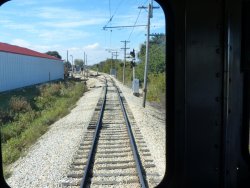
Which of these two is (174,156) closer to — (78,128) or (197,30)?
(197,30)

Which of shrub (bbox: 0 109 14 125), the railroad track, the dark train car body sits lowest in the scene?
shrub (bbox: 0 109 14 125)

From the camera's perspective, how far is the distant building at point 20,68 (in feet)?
117

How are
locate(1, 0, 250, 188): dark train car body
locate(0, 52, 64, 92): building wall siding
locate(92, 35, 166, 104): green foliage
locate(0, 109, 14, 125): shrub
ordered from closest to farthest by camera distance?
locate(1, 0, 250, 188): dark train car body, locate(0, 109, 14, 125): shrub, locate(92, 35, 166, 104): green foliage, locate(0, 52, 64, 92): building wall siding

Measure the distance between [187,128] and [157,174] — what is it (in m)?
6.09

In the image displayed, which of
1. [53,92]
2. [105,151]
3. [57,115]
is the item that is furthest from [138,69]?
[105,151]

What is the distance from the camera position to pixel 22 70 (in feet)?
140

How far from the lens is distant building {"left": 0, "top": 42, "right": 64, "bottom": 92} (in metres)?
35.8

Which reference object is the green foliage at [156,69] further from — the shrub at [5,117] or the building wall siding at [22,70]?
the building wall siding at [22,70]

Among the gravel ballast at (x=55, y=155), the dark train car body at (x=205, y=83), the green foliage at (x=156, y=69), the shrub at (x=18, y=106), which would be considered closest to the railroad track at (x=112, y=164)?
the gravel ballast at (x=55, y=155)

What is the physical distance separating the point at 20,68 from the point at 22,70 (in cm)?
98

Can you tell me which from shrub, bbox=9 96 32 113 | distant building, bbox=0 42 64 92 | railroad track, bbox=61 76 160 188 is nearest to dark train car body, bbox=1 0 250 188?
railroad track, bbox=61 76 160 188

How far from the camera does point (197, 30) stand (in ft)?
6.96

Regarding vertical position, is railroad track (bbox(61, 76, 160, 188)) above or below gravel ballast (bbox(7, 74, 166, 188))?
above

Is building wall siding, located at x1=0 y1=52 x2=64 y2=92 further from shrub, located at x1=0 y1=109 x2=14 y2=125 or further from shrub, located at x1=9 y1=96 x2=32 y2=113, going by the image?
shrub, located at x1=0 y1=109 x2=14 y2=125
